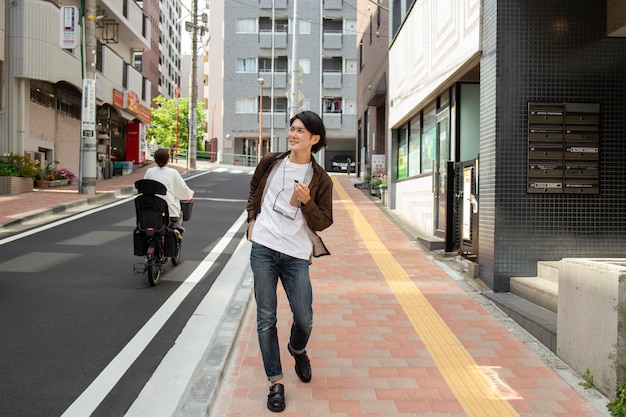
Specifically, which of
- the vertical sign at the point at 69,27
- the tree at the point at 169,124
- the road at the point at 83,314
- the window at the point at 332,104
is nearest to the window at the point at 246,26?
the window at the point at 332,104

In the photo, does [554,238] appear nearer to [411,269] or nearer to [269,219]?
[411,269]

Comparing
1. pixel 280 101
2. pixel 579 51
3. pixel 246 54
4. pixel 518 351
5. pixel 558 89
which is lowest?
pixel 518 351

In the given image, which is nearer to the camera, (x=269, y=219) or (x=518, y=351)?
(x=269, y=219)

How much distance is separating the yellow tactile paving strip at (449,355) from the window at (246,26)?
46.1 meters

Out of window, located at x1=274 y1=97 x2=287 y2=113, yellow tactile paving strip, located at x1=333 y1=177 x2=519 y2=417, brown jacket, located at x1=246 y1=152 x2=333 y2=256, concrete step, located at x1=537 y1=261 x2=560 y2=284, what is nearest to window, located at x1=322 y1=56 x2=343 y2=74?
window, located at x1=274 y1=97 x2=287 y2=113

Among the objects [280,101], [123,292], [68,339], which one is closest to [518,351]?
[68,339]

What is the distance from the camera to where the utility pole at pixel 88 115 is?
651 inches

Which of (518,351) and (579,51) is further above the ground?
(579,51)

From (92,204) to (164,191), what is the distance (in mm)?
9372

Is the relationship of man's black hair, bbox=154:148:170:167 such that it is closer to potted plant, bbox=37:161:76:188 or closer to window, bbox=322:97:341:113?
potted plant, bbox=37:161:76:188

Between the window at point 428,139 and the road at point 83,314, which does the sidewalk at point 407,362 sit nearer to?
the road at point 83,314

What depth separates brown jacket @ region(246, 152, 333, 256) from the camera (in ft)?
12.0

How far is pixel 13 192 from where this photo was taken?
15828mm

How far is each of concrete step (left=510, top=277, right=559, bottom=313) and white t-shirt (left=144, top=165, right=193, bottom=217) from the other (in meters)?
4.12
